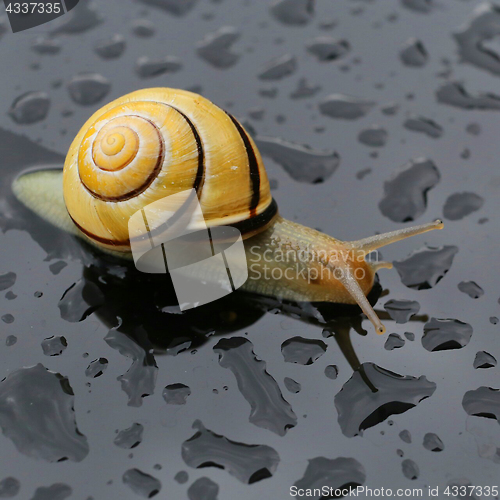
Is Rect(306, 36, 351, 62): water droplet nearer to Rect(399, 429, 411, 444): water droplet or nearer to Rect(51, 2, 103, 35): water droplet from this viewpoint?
Rect(51, 2, 103, 35): water droplet

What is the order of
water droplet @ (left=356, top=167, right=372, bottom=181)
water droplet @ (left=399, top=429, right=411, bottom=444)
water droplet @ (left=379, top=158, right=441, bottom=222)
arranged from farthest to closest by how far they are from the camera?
water droplet @ (left=356, top=167, right=372, bottom=181) → water droplet @ (left=379, top=158, right=441, bottom=222) → water droplet @ (left=399, top=429, right=411, bottom=444)

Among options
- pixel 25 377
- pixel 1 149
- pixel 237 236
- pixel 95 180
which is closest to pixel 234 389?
pixel 237 236

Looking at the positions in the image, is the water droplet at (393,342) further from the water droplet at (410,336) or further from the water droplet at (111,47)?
the water droplet at (111,47)

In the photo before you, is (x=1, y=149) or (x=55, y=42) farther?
(x=55, y=42)

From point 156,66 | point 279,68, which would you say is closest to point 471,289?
point 279,68

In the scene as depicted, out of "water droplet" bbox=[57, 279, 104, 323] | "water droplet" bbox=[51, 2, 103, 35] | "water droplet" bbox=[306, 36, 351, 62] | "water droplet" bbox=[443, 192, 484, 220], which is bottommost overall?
"water droplet" bbox=[57, 279, 104, 323]

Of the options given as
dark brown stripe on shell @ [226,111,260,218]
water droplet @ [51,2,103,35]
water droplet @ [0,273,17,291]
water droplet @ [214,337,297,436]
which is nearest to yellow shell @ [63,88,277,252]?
dark brown stripe on shell @ [226,111,260,218]

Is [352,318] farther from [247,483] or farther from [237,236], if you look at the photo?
[247,483]
